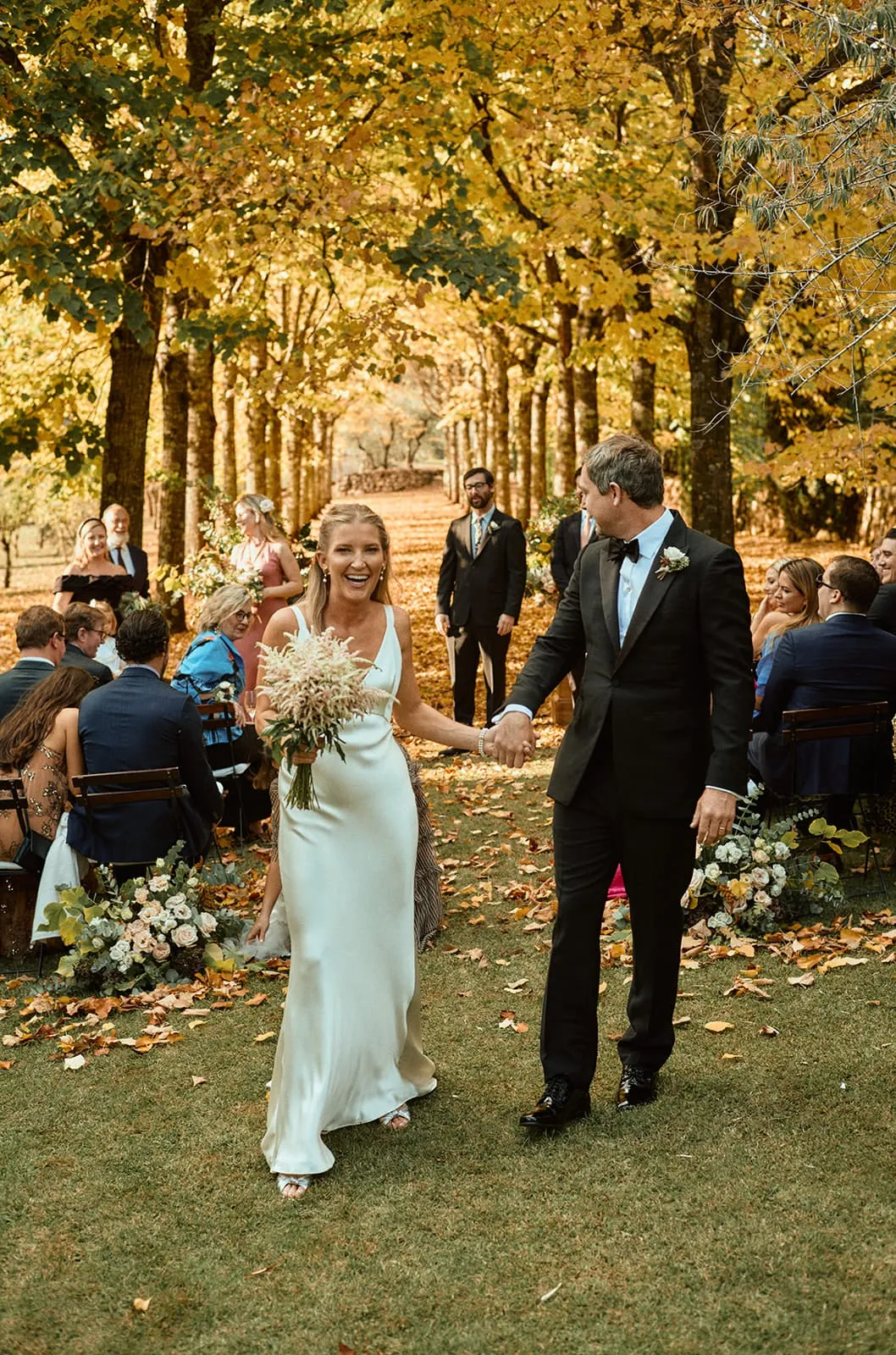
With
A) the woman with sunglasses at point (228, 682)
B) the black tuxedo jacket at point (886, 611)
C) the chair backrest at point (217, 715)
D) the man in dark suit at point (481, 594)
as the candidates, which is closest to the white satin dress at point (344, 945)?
the chair backrest at point (217, 715)

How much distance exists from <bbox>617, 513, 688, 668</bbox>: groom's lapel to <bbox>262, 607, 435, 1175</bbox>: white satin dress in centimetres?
92

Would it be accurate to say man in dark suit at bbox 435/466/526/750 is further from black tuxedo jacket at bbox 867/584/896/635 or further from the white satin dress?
the white satin dress

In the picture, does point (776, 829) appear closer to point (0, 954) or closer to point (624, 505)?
point (624, 505)

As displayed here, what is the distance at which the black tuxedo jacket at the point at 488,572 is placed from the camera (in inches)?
481

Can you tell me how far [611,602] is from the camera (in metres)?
4.75

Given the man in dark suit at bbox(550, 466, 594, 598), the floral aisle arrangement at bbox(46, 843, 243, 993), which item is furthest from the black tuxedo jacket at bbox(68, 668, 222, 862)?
the man in dark suit at bbox(550, 466, 594, 598)

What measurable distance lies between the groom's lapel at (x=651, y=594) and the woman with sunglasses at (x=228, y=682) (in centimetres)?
488

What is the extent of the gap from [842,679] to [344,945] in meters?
3.94

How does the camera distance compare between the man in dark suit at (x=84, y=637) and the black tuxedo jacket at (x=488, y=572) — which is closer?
the man in dark suit at (x=84, y=637)

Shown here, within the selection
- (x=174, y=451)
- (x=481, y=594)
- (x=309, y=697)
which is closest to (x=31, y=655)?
(x=309, y=697)

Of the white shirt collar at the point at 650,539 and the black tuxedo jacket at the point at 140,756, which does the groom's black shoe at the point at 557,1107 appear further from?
the black tuxedo jacket at the point at 140,756

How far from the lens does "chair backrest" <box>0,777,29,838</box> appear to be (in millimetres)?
7070

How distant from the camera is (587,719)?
4.80 meters

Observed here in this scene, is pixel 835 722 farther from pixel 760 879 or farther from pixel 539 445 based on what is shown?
pixel 539 445
